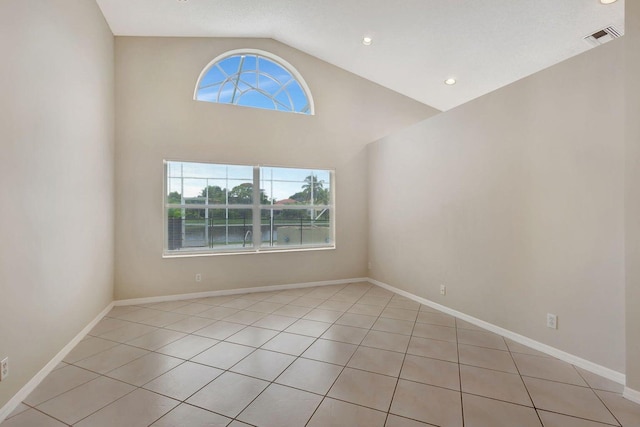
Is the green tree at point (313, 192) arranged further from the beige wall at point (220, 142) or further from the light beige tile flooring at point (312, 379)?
the light beige tile flooring at point (312, 379)

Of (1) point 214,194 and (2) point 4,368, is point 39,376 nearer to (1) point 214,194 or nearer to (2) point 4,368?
(2) point 4,368

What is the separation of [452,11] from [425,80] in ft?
5.09

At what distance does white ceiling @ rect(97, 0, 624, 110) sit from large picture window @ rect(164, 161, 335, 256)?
5.92 ft

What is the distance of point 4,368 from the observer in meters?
1.73

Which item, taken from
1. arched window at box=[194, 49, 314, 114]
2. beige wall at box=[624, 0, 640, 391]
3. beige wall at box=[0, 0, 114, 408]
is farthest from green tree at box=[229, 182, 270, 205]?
beige wall at box=[624, 0, 640, 391]

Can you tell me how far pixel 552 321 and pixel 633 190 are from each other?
3.97 ft

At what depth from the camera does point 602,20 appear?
2869 millimetres

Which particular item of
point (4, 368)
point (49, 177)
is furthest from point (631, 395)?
point (49, 177)

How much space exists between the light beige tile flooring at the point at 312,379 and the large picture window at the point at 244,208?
133 cm

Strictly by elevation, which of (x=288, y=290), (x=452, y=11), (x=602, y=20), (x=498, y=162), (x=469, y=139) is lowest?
(x=288, y=290)

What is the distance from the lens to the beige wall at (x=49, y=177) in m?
1.81

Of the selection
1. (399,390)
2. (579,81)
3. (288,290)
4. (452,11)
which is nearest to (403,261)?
(288,290)

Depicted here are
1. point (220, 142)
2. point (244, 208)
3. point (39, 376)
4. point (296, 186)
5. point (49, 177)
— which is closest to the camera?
point (39, 376)

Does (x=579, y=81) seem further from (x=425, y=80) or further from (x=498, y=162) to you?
(x=425, y=80)
